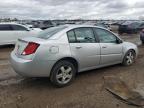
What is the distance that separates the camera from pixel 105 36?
690 centimetres

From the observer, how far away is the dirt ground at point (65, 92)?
468 cm

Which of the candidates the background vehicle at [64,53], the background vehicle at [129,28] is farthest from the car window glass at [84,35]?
the background vehicle at [129,28]

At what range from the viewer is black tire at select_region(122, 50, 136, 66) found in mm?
7668

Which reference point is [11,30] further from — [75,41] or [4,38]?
[75,41]

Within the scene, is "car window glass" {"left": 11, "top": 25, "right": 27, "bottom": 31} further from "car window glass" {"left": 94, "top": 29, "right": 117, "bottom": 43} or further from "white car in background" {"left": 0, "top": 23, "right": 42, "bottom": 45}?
"car window glass" {"left": 94, "top": 29, "right": 117, "bottom": 43}

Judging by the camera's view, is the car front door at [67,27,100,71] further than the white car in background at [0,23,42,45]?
No

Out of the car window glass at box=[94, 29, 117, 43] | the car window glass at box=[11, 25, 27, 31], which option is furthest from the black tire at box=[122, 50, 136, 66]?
the car window glass at box=[11, 25, 27, 31]

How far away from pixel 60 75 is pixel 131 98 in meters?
1.77

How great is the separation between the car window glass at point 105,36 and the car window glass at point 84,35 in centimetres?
29

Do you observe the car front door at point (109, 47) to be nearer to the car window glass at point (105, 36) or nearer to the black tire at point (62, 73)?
the car window glass at point (105, 36)

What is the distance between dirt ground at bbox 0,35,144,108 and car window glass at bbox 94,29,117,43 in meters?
1.00

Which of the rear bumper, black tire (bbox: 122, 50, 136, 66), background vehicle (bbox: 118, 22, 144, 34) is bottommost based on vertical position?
background vehicle (bbox: 118, 22, 144, 34)

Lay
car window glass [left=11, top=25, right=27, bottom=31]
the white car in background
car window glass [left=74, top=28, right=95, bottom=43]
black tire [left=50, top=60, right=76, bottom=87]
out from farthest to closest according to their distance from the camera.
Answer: car window glass [left=11, top=25, right=27, bottom=31] < the white car in background < car window glass [left=74, top=28, right=95, bottom=43] < black tire [left=50, top=60, right=76, bottom=87]

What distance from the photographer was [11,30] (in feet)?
45.0
